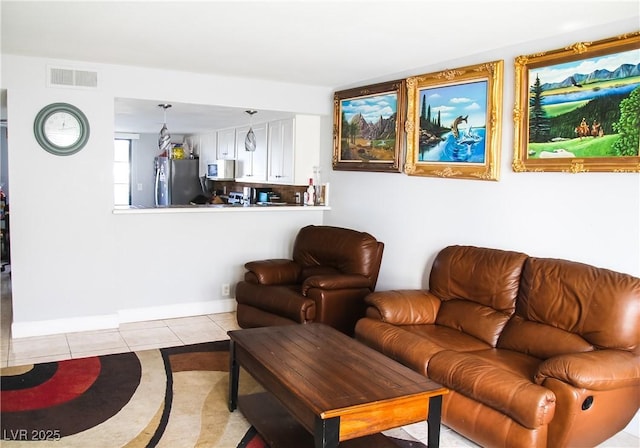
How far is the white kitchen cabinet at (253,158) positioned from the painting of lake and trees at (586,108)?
356 centimetres

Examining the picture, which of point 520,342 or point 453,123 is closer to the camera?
point 520,342

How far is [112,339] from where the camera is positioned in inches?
179

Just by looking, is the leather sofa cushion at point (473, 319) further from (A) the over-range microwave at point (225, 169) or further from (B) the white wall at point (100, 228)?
(A) the over-range microwave at point (225, 169)

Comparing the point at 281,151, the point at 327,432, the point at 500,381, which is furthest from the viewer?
the point at 281,151

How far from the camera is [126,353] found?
13.7ft

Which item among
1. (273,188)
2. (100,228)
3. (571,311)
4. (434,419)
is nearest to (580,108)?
(571,311)

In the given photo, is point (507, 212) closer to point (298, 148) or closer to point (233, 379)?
point (233, 379)

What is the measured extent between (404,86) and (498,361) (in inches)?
101

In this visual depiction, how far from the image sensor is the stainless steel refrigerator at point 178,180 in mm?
8641

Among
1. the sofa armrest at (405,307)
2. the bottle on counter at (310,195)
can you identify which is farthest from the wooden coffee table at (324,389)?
the bottle on counter at (310,195)

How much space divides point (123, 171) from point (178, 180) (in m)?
1.99

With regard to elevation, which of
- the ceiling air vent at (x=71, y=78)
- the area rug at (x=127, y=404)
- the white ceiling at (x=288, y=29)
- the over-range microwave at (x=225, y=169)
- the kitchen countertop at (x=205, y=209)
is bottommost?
the area rug at (x=127, y=404)

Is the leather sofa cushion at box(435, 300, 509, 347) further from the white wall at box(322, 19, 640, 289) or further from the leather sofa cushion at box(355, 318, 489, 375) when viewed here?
the white wall at box(322, 19, 640, 289)

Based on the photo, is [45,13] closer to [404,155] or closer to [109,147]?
[109,147]
